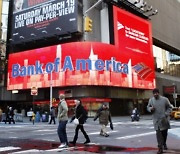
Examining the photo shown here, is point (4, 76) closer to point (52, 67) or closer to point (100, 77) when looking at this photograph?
point (52, 67)

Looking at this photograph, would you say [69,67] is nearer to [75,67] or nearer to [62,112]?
[75,67]

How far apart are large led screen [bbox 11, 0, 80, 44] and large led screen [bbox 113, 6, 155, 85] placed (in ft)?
21.9

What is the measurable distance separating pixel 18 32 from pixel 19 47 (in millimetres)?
3035

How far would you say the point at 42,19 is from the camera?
48.5m

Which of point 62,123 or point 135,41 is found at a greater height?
point 135,41

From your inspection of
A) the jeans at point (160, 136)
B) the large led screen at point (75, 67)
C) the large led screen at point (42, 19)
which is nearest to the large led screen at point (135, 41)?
the large led screen at point (75, 67)

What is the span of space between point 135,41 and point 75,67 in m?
13.0

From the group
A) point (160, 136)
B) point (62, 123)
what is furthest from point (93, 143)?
point (160, 136)

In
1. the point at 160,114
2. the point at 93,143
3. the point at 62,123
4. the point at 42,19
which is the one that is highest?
the point at 42,19

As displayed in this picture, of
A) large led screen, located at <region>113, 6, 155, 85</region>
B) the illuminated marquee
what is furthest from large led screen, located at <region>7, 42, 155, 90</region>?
large led screen, located at <region>113, 6, 155, 85</region>

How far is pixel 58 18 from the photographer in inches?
1833

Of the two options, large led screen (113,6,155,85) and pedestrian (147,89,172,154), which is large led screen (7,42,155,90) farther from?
pedestrian (147,89,172,154)

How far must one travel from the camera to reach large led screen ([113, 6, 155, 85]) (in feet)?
155

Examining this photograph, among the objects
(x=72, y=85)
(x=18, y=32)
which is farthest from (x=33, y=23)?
(x=72, y=85)
